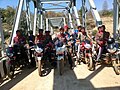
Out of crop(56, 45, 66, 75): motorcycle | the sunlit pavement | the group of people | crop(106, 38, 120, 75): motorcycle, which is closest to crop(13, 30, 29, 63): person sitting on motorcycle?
the group of people

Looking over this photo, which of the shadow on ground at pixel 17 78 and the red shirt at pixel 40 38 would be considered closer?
the shadow on ground at pixel 17 78

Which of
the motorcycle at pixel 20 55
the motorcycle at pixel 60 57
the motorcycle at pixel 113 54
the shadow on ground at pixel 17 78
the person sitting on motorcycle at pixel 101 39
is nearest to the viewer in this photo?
the shadow on ground at pixel 17 78

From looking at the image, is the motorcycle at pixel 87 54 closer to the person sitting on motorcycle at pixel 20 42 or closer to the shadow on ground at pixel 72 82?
the shadow on ground at pixel 72 82

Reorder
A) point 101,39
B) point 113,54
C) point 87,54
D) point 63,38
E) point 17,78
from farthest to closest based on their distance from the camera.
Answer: point 63,38 → point 87,54 → point 101,39 → point 113,54 → point 17,78

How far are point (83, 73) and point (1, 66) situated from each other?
2.39 metres

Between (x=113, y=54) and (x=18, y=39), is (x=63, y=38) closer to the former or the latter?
(x=18, y=39)

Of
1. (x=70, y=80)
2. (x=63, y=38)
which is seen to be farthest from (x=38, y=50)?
(x=70, y=80)

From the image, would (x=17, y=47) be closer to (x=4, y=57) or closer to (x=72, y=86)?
(x=4, y=57)

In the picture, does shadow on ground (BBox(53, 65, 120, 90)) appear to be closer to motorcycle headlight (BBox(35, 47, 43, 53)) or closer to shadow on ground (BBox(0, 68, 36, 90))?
motorcycle headlight (BBox(35, 47, 43, 53))

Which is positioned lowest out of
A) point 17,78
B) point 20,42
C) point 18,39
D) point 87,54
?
point 17,78

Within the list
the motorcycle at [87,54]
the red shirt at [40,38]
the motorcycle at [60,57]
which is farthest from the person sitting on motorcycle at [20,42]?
the motorcycle at [87,54]

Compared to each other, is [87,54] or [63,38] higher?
[63,38]

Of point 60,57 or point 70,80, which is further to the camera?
point 60,57

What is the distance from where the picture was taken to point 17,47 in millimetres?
7797
